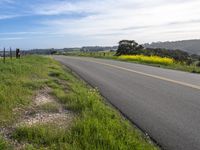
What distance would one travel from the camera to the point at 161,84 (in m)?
14.3

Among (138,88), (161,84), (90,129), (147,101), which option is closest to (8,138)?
(90,129)

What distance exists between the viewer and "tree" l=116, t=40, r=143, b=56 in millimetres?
64556

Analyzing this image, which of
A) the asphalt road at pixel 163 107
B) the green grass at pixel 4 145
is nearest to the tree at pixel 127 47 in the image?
the asphalt road at pixel 163 107

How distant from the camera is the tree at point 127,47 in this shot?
6456 cm

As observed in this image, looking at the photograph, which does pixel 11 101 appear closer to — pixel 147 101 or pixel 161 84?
pixel 147 101

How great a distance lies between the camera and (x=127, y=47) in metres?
66.3

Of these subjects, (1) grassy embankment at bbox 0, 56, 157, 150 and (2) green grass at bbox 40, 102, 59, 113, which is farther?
(2) green grass at bbox 40, 102, 59, 113

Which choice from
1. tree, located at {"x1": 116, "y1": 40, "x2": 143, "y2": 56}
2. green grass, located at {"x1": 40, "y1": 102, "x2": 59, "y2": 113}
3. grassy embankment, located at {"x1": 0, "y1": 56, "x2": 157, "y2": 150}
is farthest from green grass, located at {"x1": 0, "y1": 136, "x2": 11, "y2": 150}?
tree, located at {"x1": 116, "y1": 40, "x2": 143, "y2": 56}

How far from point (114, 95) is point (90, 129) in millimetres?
5219

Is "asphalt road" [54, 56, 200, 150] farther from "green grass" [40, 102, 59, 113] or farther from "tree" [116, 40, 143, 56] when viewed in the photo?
"tree" [116, 40, 143, 56]

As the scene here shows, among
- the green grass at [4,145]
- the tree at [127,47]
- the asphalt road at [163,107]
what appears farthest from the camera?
the tree at [127,47]

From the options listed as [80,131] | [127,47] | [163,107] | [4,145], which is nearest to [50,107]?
[80,131]

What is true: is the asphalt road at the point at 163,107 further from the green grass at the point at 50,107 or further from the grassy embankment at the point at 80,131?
the green grass at the point at 50,107

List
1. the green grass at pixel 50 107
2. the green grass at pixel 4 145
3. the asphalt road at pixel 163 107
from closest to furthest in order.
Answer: the green grass at pixel 4 145 → the asphalt road at pixel 163 107 → the green grass at pixel 50 107
